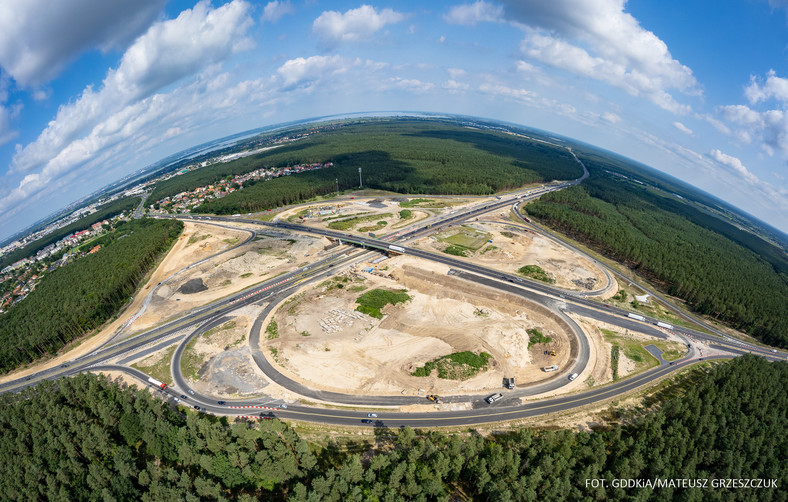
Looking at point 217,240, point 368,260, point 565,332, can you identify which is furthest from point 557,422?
point 217,240

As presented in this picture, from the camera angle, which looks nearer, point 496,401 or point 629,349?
point 496,401

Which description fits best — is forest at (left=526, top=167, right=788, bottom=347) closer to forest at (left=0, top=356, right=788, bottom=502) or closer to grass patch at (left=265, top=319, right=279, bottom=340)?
forest at (left=0, top=356, right=788, bottom=502)

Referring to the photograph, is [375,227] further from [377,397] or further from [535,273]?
[377,397]

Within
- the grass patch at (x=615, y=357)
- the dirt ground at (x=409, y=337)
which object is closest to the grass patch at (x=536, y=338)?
the dirt ground at (x=409, y=337)

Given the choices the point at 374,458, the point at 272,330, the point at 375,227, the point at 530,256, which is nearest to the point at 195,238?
the point at 375,227

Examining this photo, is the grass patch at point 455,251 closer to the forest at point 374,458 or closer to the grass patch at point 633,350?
the grass patch at point 633,350

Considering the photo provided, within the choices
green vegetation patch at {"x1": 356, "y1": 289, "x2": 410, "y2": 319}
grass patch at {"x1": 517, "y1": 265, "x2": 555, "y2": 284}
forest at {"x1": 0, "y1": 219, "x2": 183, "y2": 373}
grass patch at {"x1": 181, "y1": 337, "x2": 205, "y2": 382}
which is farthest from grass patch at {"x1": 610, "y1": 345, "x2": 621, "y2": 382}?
forest at {"x1": 0, "y1": 219, "x2": 183, "y2": 373}

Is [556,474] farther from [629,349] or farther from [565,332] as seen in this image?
[629,349]
